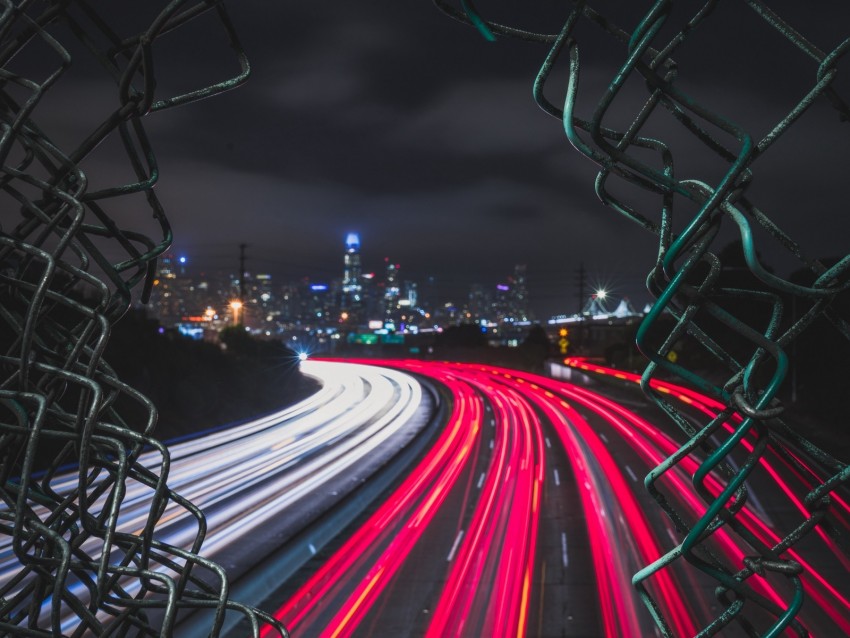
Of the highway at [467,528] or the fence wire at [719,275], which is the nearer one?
the fence wire at [719,275]

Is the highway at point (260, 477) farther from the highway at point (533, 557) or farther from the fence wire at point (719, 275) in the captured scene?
the highway at point (533, 557)

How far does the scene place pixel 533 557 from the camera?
15453 millimetres

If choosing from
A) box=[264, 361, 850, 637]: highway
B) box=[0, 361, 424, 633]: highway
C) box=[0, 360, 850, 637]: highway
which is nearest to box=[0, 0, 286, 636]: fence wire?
box=[0, 361, 424, 633]: highway

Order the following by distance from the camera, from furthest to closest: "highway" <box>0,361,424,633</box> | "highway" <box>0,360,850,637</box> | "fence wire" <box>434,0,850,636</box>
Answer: "highway" <box>0,361,424,633</box>
"highway" <box>0,360,850,637</box>
"fence wire" <box>434,0,850,636</box>

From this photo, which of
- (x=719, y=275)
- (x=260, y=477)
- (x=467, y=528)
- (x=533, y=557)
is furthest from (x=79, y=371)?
(x=260, y=477)

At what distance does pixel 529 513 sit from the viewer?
19000 mm

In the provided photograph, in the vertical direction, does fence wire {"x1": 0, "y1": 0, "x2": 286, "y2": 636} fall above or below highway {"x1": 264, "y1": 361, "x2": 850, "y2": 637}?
above

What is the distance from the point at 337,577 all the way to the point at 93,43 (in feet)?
47.0

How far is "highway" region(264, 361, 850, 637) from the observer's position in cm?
1216

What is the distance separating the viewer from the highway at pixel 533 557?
39.9 feet

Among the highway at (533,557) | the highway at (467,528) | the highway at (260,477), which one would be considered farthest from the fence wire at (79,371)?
the highway at (533,557)

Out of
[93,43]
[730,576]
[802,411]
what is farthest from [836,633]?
[802,411]

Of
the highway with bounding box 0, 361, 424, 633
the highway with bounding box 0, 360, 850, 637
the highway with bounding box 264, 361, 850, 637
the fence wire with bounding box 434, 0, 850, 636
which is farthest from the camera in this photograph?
the highway with bounding box 0, 361, 424, 633

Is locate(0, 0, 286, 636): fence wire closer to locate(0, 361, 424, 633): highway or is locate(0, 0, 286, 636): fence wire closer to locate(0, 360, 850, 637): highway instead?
locate(0, 361, 424, 633): highway
